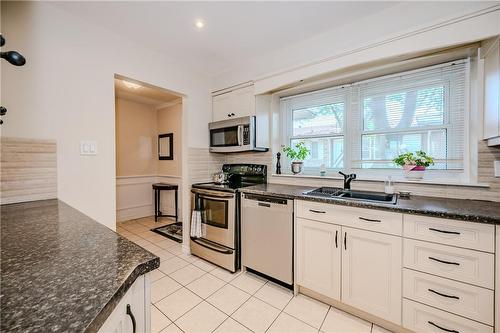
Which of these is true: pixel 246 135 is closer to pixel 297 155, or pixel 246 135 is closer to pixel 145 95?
pixel 297 155

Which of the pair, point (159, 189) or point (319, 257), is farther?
point (159, 189)

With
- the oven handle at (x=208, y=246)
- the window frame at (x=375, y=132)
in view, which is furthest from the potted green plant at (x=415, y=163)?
the oven handle at (x=208, y=246)

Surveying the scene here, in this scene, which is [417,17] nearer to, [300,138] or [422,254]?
[300,138]

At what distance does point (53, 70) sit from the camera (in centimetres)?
171

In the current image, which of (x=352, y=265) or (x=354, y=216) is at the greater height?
(x=354, y=216)

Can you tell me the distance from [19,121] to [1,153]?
0.26m

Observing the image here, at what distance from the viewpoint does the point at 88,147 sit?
6.17 feet

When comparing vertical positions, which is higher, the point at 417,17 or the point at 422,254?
the point at 417,17

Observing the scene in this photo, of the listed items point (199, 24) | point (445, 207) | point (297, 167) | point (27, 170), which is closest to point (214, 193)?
point (297, 167)

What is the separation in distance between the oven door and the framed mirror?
211 centimetres

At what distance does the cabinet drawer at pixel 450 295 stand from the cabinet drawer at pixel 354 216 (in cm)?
30

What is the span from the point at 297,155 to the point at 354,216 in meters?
1.19

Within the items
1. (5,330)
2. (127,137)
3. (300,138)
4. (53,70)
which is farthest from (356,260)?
(127,137)

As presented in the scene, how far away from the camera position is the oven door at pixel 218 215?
2256mm
